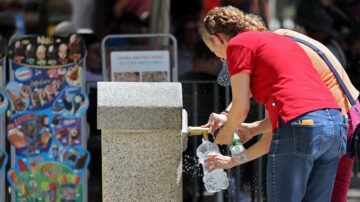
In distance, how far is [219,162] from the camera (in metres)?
3.16

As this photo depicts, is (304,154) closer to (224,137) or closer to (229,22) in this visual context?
(224,137)

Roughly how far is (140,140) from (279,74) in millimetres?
962

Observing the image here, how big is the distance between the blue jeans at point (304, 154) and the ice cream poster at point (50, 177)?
108 inches

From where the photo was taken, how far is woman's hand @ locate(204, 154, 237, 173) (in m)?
3.16

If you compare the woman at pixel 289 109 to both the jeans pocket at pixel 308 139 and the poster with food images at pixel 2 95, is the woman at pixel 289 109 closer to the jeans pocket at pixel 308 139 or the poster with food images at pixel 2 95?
the jeans pocket at pixel 308 139

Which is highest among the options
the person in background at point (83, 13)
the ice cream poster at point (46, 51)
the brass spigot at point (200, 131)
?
the person in background at point (83, 13)

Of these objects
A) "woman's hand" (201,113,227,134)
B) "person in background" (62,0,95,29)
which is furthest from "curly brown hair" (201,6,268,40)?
"person in background" (62,0,95,29)

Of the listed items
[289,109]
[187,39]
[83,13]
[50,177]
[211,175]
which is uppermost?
[83,13]

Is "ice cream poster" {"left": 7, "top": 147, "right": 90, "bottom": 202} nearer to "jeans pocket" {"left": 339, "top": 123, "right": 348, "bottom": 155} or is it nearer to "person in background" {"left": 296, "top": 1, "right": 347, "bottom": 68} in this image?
"person in background" {"left": 296, "top": 1, "right": 347, "bottom": 68}

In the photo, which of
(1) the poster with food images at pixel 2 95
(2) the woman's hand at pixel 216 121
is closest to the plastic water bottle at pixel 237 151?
(2) the woman's hand at pixel 216 121

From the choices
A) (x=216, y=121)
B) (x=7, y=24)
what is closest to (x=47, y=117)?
(x=7, y=24)

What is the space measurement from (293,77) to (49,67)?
2.91 metres

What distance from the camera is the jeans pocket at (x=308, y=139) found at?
8.79ft

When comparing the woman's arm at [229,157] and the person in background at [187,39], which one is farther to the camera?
the person in background at [187,39]
